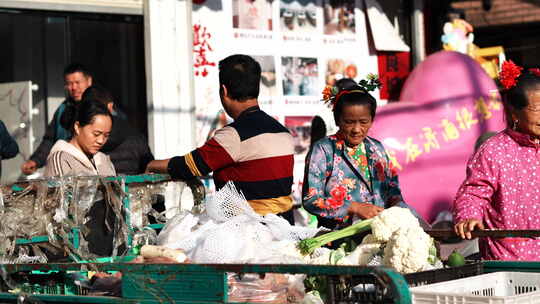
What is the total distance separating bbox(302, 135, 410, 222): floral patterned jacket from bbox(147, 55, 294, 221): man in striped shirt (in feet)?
0.68

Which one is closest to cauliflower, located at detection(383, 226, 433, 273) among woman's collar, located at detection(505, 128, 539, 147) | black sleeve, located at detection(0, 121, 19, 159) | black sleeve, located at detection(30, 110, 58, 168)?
woman's collar, located at detection(505, 128, 539, 147)

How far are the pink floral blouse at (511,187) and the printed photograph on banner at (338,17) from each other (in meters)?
5.01

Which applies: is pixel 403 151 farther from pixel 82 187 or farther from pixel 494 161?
pixel 82 187

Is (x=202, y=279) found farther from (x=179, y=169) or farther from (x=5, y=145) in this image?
(x=5, y=145)

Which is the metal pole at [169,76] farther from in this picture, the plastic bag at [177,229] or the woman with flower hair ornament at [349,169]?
the plastic bag at [177,229]

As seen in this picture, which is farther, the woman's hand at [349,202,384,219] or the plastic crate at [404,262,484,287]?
the woman's hand at [349,202,384,219]

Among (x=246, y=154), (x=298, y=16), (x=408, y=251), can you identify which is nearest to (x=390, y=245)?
(x=408, y=251)

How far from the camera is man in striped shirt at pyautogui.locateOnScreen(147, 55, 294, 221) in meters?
4.28

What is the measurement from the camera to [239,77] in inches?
176

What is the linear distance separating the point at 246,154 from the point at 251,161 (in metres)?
0.05

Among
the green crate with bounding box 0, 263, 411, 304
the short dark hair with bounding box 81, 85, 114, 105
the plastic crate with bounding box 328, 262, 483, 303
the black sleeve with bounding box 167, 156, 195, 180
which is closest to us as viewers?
the green crate with bounding box 0, 263, 411, 304

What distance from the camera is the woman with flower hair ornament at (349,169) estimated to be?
15.4 ft

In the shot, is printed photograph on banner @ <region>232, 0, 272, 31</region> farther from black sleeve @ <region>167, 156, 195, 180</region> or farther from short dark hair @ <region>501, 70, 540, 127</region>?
short dark hair @ <region>501, 70, 540, 127</region>

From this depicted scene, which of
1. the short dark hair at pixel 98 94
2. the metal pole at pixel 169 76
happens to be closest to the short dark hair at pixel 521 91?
the short dark hair at pixel 98 94
